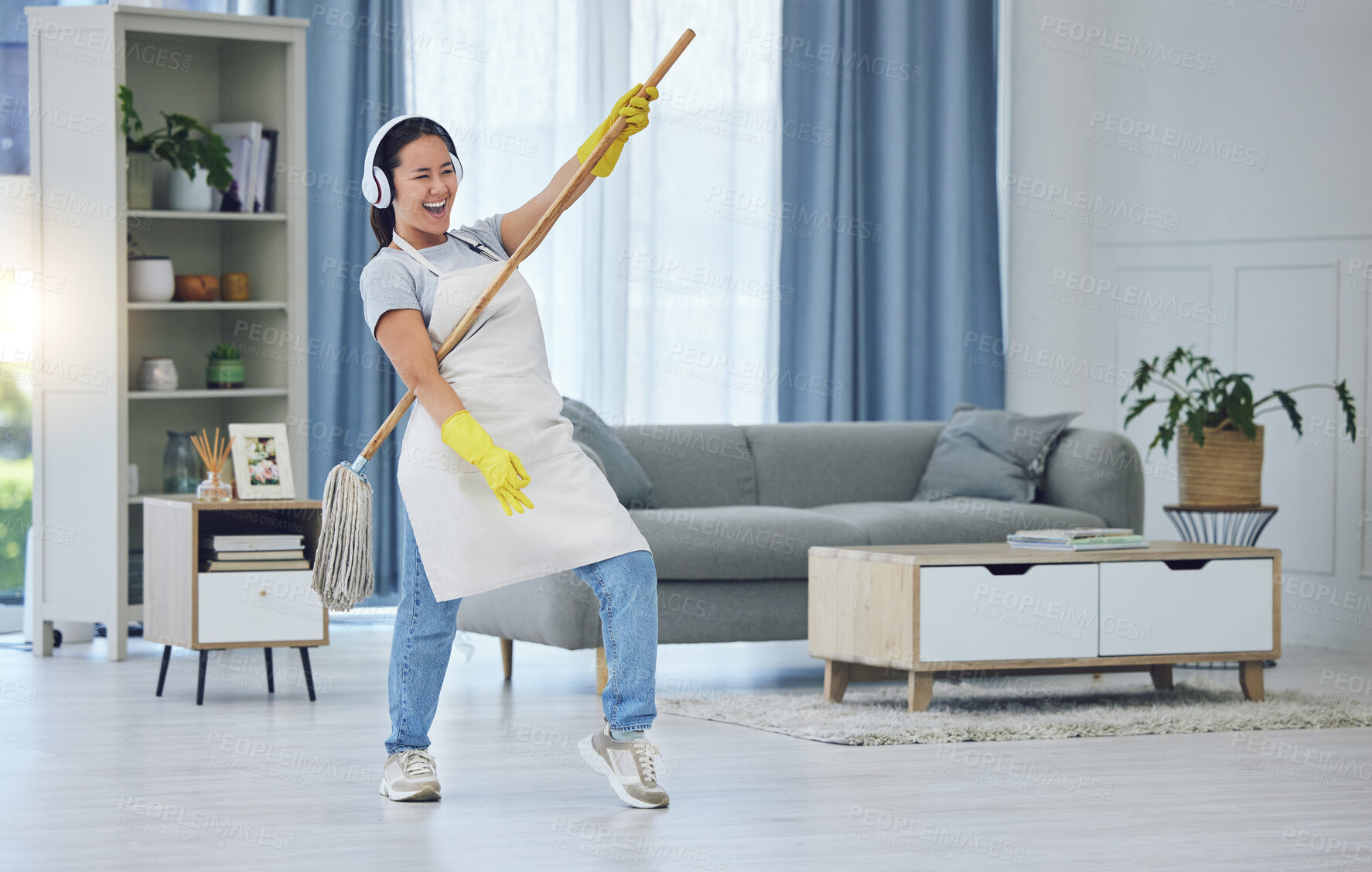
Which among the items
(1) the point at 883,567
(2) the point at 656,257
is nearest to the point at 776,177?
(2) the point at 656,257

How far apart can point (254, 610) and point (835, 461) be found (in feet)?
6.09

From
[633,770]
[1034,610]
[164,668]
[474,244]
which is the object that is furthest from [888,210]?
[633,770]

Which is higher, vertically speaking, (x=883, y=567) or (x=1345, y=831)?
(x=883, y=567)

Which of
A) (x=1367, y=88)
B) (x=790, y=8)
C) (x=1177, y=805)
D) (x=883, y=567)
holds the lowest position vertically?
(x=1177, y=805)

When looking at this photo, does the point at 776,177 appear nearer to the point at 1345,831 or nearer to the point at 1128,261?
the point at 1128,261

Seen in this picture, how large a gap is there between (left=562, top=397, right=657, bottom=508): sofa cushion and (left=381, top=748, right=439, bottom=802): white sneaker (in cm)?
168

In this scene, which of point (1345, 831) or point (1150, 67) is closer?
point (1345, 831)

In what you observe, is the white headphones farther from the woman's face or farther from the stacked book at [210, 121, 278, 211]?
the stacked book at [210, 121, 278, 211]

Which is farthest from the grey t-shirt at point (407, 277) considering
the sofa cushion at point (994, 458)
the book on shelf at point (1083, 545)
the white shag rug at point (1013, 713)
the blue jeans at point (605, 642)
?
the sofa cushion at point (994, 458)

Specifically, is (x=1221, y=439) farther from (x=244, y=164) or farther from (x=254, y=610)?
(x=244, y=164)

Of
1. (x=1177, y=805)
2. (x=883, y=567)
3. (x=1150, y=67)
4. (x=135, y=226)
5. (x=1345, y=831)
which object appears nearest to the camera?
(x=1345, y=831)

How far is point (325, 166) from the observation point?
5.68 m

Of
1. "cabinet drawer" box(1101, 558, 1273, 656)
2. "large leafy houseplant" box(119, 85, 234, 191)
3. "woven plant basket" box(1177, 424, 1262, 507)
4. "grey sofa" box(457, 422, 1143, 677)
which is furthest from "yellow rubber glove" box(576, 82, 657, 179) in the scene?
"woven plant basket" box(1177, 424, 1262, 507)

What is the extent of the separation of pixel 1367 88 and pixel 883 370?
1.91m
